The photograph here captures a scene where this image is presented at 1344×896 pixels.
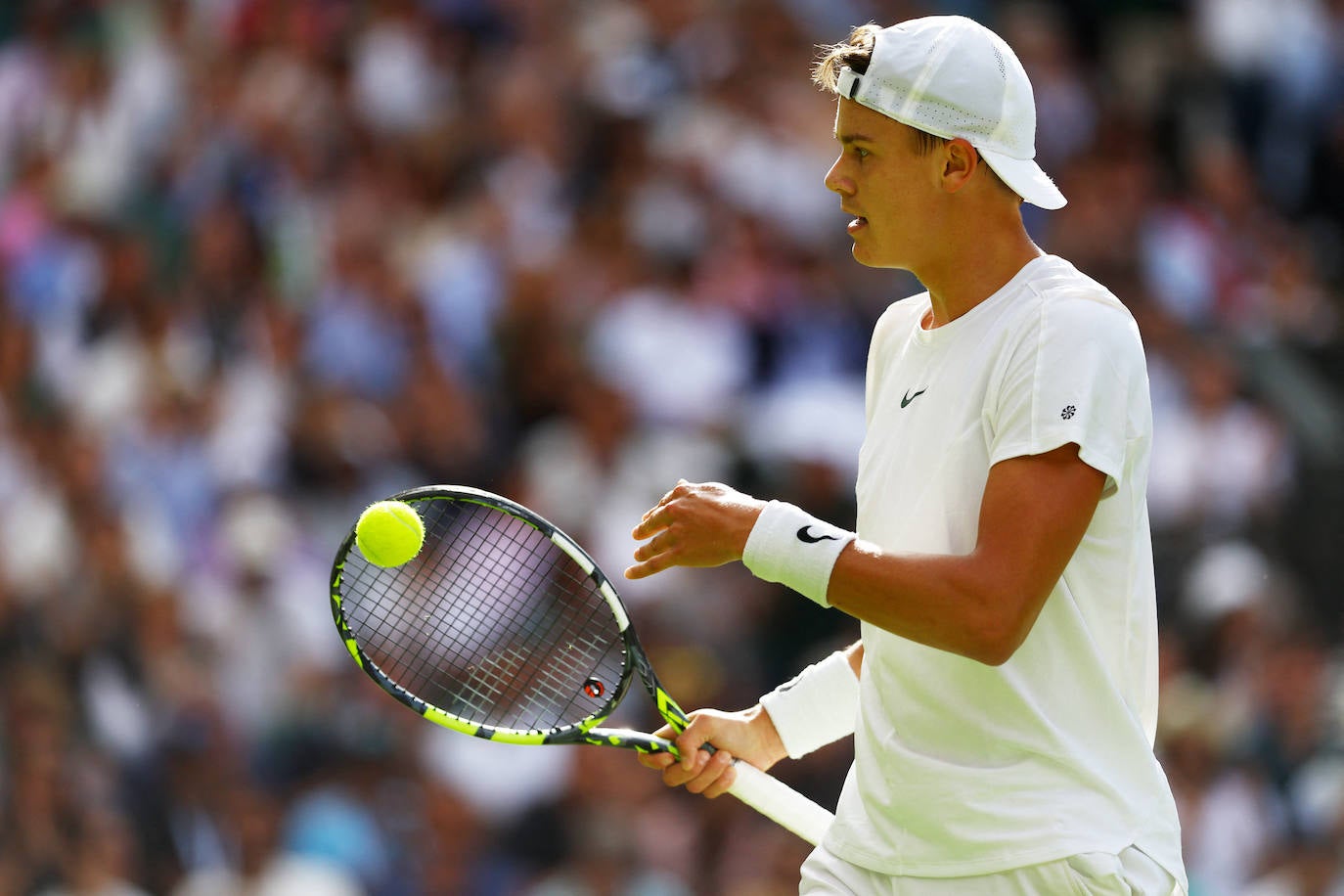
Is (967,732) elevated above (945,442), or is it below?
below

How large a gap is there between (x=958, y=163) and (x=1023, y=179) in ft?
0.32

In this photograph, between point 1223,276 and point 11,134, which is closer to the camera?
point 1223,276

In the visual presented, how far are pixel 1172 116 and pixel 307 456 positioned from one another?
3744 mm

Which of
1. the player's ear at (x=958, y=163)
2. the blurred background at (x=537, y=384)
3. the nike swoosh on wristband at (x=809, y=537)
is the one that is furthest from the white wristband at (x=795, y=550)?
the blurred background at (x=537, y=384)

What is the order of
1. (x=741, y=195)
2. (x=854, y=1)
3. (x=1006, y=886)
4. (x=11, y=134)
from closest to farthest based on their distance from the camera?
(x=1006, y=886) → (x=741, y=195) → (x=854, y=1) → (x=11, y=134)

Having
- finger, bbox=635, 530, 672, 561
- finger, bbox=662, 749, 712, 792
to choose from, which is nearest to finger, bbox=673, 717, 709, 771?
finger, bbox=662, 749, 712, 792

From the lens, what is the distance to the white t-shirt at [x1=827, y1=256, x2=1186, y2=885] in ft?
8.72

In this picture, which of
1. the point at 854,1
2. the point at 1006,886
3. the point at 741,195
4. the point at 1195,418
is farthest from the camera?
the point at 854,1

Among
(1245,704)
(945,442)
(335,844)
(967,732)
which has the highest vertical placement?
(945,442)

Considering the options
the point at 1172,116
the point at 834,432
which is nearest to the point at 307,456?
the point at 834,432

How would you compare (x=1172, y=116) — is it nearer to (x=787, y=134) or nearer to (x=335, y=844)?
(x=787, y=134)

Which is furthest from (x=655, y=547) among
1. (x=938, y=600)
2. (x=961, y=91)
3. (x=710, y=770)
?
(x=961, y=91)

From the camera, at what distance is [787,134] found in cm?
798

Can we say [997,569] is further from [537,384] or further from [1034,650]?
[537,384]
